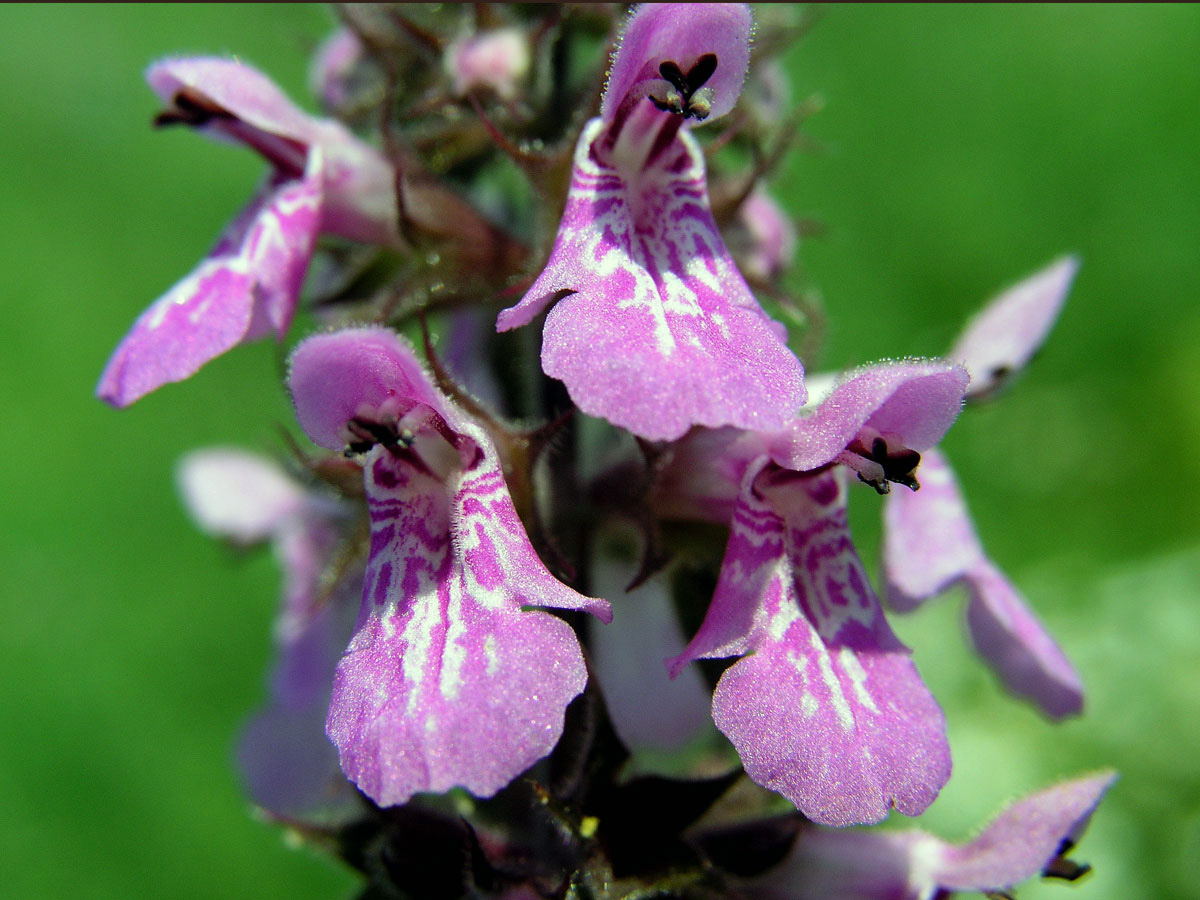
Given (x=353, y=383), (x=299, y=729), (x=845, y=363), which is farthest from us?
(x=845, y=363)

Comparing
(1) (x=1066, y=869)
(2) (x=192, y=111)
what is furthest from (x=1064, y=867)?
(2) (x=192, y=111)

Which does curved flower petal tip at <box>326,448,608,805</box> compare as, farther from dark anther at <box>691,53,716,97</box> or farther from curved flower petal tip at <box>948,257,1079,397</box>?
curved flower petal tip at <box>948,257,1079,397</box>

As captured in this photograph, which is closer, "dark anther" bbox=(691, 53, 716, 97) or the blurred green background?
"dark anther" bbox=(691, 53, 716, 97)

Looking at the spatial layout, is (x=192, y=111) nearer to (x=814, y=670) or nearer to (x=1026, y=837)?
(x=814, y=670)

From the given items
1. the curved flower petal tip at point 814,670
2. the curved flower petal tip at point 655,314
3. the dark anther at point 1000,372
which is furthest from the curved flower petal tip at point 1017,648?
the curved flower petal tip at point 655,314

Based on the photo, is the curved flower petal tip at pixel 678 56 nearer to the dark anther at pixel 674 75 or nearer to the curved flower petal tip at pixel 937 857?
the dark anther at pixel 674 75

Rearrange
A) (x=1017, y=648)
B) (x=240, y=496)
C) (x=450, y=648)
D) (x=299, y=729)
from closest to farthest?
(x=450, y=648) < (x=1017, y=648) < (x=299, y=729) < (x=240, y=496)

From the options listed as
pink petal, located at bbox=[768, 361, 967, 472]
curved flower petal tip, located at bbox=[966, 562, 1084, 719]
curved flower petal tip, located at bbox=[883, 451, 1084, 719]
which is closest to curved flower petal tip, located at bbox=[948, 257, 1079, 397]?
curved flower petal tip, located at bbox=[883, 451, 1084, 719]
